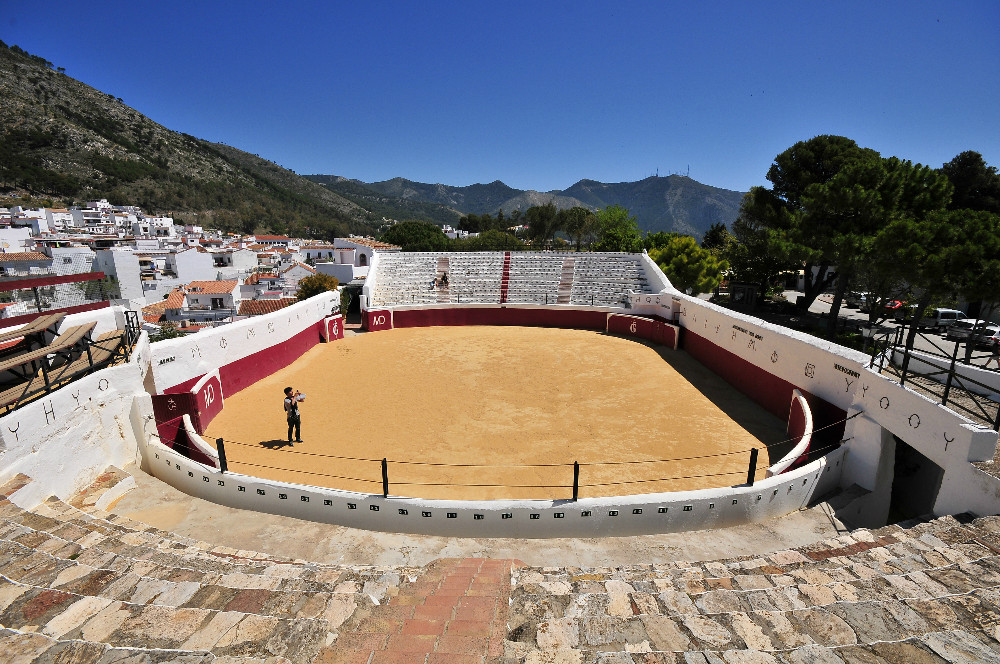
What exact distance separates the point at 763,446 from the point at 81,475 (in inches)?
594

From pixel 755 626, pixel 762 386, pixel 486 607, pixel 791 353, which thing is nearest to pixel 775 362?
pixel 791 353

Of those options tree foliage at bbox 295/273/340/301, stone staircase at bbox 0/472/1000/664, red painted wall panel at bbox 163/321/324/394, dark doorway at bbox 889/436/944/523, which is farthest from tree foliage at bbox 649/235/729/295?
stone staircase at bbox 0/472/1000/664

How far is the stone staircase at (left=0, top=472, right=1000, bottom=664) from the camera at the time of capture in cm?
406

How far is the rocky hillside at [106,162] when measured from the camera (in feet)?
340

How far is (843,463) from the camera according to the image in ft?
31.9

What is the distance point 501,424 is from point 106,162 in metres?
155

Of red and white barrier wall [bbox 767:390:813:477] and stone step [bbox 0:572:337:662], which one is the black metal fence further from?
stone step [bbox 0:572:337:662]

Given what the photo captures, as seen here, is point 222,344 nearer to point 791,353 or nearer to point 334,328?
point 334,328

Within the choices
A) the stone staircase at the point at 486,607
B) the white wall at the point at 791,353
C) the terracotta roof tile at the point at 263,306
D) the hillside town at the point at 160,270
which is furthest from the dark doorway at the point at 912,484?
the terracotta roof tile at the point at 263,306

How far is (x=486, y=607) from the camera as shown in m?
4.77

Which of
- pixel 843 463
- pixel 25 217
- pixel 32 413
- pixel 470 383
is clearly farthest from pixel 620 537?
pixel 25 217

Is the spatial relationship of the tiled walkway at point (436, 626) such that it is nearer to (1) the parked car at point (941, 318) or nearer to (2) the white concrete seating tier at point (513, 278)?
(2) the white concrete seating tier at point (513, 278)

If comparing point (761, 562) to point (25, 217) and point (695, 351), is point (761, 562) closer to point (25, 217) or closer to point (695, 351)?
point (695, 351)

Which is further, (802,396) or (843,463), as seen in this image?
(802,396)
